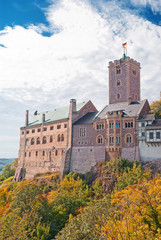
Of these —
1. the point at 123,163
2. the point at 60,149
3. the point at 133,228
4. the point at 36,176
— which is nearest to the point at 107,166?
the point at 123,163

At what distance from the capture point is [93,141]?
53.6m

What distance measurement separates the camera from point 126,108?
5166cm

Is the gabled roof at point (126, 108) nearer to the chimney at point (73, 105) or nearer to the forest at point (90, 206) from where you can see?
the chimney at point (73, 105)

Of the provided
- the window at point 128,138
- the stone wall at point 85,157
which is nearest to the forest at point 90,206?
the stone wall at point 85,157

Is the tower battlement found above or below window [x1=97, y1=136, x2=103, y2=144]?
above

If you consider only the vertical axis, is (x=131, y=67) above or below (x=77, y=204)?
above

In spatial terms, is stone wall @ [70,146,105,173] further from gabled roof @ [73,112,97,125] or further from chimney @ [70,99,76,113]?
chimney @ [70,99,76,113]

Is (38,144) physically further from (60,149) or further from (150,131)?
(150,131)

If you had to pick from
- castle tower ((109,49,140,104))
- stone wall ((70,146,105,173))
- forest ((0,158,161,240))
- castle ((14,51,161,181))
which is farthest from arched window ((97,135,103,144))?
castle tower ((109,49,140,104))

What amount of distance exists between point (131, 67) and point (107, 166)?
24626 millimetres

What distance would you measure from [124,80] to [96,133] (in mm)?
14693

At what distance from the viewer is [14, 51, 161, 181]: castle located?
4678 centimetres

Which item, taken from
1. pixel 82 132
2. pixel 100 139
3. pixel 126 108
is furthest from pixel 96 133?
pixel 126 108

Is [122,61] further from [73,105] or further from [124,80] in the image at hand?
[73,105]
